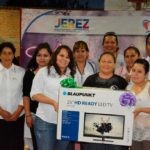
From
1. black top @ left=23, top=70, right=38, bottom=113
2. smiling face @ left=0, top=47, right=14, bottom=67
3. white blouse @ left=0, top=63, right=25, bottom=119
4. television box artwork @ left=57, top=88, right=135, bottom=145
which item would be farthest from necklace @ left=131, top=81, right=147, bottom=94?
smiling face @ left=0, top=47, right=14, bottom=67

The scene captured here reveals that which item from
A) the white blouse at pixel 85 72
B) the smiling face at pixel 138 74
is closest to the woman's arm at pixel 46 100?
the white blouse at pixel 85 72

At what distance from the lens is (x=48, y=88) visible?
145 inches

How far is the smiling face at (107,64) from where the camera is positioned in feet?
12.1

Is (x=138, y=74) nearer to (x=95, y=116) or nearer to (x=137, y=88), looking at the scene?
(x=137, y=88)

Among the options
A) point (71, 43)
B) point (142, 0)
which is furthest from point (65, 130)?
point (142, 0)

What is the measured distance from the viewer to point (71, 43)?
4.91 meters

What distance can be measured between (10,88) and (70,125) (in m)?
0.94

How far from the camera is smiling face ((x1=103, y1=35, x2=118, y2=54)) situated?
15.0 ft

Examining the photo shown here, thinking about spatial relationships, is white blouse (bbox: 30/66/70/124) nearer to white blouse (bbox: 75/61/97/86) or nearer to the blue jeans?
the blue jeans

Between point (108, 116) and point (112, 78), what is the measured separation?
0.36 meters

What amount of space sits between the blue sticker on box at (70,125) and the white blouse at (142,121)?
1.72 feet

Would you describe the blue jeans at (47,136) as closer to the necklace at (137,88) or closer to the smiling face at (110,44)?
the necklace at (137,88)

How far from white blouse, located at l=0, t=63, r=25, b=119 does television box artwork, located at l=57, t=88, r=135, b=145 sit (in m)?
0.80

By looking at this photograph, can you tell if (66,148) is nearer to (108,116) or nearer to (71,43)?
(108,116)
